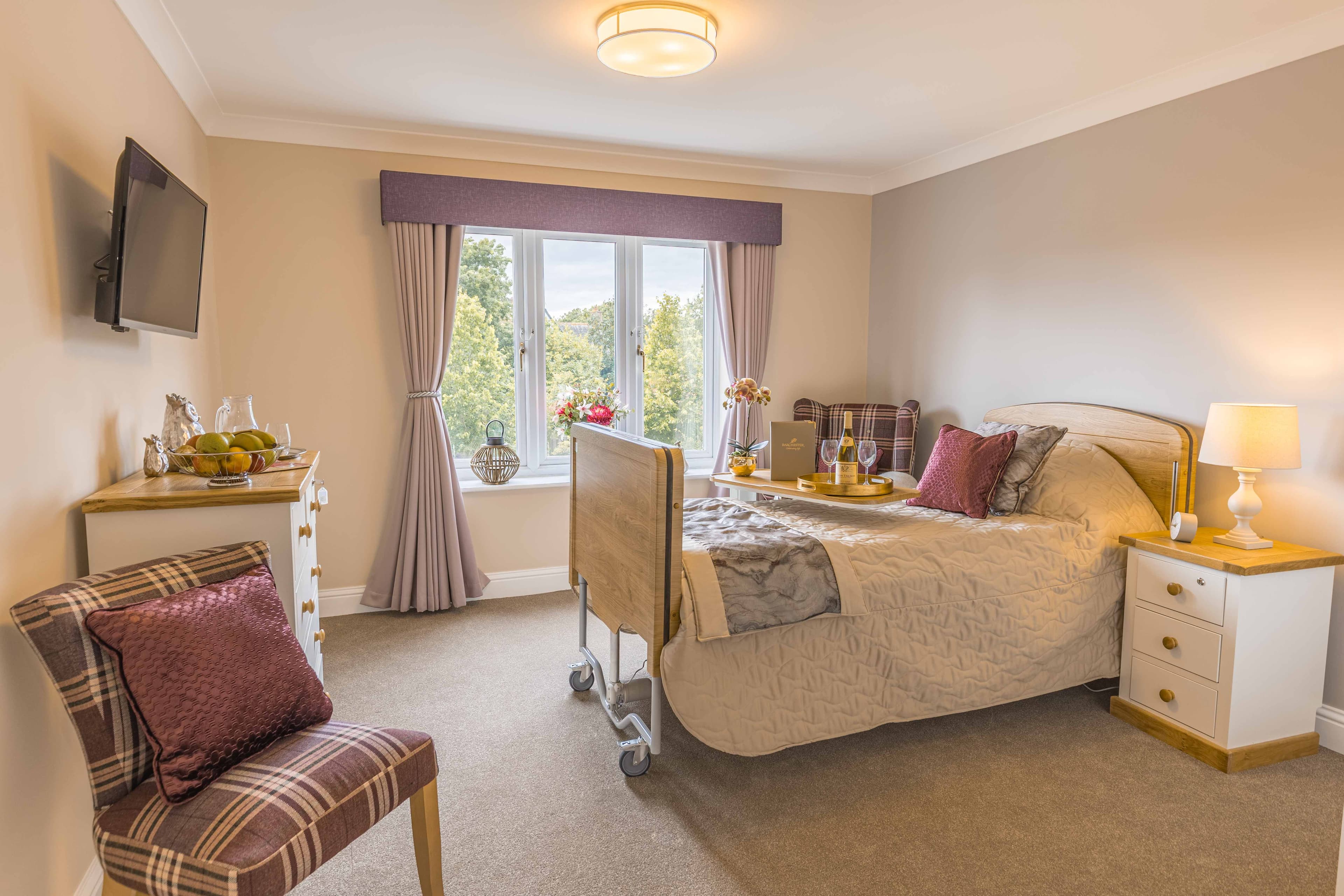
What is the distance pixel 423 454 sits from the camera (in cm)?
396

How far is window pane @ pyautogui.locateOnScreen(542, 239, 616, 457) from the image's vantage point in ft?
14.5

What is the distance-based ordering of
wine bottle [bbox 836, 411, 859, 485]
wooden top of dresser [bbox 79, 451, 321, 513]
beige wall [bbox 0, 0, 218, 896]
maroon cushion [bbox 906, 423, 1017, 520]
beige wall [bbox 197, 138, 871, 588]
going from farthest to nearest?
beige wall [bbox 197, 138, 871, 588]
maroon cushion [bbox 906, 423, 1017, 520]
wine bottle [bbox 836, 411, 859, 485]
wooden top of dresser [bbox 79, 451, 321, 513]
beige wall [bbox 0, 0, 218, 896]

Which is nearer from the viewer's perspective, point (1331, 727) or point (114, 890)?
point (114, 890)

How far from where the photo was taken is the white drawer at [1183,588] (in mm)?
2529

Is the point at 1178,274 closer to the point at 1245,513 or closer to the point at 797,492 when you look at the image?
the point at 1245,513

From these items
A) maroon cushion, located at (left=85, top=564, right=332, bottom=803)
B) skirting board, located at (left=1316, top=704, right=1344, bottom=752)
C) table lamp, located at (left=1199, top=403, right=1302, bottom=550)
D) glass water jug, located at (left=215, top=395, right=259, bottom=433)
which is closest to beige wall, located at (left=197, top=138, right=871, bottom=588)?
glass water jug, located at (left=215, top=395, right=259, bottom=433)

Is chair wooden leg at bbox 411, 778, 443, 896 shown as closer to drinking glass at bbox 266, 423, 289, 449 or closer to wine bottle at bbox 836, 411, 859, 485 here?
drinking glass at bbox 266, 423, 289, 449

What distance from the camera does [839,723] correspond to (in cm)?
247

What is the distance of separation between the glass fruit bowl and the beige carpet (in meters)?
1.04

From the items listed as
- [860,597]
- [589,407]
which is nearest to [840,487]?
[860,597]

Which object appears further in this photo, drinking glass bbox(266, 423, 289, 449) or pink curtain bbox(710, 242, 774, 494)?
pink curtain bbox(710, 242, 774, 494)

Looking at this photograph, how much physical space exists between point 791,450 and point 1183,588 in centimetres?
143

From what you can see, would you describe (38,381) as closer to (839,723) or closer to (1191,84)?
(839,723)

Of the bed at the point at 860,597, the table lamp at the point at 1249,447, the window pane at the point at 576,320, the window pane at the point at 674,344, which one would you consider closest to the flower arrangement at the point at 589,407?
the window pane at the point at 576,320
